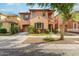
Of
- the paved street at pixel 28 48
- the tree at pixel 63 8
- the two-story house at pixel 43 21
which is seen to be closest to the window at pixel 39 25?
the two-story house at pixel 43 21

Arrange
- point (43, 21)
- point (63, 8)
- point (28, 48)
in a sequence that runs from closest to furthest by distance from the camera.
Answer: point (63, 8)
point (28, 48)
point (43, 21)

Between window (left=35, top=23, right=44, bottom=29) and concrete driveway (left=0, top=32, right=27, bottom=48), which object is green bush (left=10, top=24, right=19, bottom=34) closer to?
concrete driveway (left=0, top=32, right=27, bottom=48)

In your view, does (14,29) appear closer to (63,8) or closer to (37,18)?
(37,18)

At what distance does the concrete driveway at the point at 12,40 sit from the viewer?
548cm

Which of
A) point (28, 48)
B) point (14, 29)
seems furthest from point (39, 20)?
point (28, 48)

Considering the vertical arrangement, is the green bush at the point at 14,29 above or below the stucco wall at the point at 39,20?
below

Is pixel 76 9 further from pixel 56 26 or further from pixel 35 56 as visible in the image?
pixel 35 56

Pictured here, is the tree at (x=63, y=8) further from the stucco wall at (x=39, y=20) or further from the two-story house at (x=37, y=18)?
the stucco wall at (x=39, y=20)

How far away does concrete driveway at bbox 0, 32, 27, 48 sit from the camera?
5.48 meters

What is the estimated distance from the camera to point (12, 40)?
552 cm

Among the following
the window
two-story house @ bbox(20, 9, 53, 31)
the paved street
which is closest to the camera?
the paved street

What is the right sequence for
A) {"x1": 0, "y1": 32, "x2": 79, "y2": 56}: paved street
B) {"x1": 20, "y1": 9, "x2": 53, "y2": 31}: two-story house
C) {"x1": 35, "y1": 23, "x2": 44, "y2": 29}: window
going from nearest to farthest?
{"x1": 0, "y1": 32, "x2": 79, "y2": 56}: paved street, {"x1": 20, "y1": 9, "x2": 53, "y2": 31}: two-story house, {"x1": 35, "y1": 23, "x2": 44, "y2": 29}: window

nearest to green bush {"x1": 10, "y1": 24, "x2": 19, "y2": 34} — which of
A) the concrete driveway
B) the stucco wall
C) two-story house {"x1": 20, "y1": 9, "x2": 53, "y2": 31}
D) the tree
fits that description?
the concrete driveway

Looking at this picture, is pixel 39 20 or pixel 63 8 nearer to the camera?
pixel 63 8
